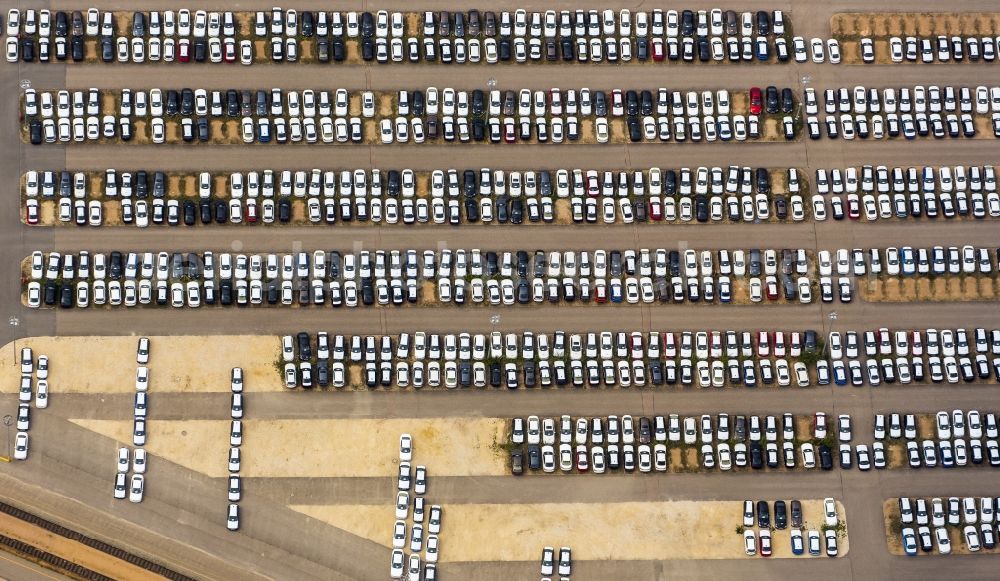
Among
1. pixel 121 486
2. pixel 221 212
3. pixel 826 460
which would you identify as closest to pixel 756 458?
pixel 826 460

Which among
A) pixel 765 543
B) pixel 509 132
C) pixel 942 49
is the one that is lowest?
pixel 765 543

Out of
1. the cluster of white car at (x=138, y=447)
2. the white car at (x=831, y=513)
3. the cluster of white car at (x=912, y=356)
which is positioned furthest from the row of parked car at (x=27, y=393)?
the cluster of white car at (x=912, y=356)

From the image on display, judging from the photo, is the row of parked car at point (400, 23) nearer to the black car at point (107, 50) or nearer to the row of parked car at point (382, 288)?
the black car at point (107, 50)

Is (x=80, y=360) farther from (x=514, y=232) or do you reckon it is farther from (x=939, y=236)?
(x=939, y=236)

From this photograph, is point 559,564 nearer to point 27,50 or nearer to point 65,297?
point 65,297

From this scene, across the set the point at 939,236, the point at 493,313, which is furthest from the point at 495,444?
the point at 939,236
